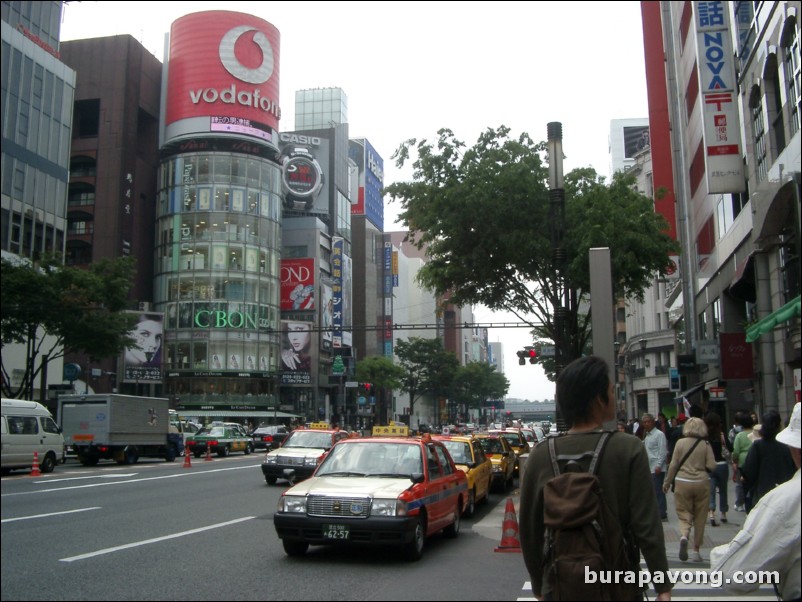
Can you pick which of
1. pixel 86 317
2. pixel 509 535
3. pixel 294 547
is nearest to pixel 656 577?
pixel 294 547

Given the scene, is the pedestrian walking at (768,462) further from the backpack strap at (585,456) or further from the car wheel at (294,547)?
the backpack strap at (585,456)

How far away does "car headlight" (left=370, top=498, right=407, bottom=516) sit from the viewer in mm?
9500

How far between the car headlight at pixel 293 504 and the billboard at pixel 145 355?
56201 millimetres

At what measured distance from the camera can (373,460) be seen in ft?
36.4

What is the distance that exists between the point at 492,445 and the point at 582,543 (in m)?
19.9

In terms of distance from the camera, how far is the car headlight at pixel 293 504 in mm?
9680

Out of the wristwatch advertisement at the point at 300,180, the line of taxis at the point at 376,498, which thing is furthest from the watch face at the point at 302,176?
the line of taxis at the point at 376,498

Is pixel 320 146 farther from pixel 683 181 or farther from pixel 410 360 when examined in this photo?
pixel 683 181

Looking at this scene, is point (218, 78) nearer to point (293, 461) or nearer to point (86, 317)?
point (86, 317)

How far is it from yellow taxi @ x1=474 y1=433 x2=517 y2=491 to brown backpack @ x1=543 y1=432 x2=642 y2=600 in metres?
17.3

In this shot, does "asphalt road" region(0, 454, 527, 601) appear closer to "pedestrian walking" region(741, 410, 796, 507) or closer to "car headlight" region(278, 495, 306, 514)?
"car headlight" region(278, 495, 306, 514)

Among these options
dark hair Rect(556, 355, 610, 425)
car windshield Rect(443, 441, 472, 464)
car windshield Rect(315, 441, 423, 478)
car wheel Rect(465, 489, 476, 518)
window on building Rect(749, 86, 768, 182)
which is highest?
window on building Rect(749, 86, 768, 182)

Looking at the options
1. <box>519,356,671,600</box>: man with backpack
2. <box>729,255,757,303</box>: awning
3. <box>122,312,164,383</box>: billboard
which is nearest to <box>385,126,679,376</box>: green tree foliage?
<box>729,255,757,303</box>: awning

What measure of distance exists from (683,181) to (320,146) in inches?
2585
